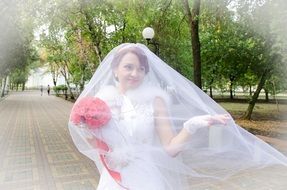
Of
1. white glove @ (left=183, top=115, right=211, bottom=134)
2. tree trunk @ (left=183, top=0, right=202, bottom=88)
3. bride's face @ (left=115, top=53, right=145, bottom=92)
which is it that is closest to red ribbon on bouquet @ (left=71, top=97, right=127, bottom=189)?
bride's face @ (left=115, top=53, right=145, bottom=92)

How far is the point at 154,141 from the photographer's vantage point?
2.38 m

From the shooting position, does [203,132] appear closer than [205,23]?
Yes

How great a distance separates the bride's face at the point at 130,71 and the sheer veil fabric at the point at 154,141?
0.07 meters

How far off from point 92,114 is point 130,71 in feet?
1.31

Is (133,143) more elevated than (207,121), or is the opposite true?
(207,121)

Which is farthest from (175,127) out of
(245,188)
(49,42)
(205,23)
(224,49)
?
(49,42)

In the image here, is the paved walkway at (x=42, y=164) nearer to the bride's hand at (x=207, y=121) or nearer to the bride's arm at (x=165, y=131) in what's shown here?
the bride's arm at (x=165, y=131)

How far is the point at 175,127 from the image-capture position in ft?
8.16

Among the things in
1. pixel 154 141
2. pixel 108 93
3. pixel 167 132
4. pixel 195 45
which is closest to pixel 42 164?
pixel 195 45

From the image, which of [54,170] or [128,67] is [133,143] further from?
[54,170]

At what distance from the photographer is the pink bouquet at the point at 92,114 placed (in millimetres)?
2223

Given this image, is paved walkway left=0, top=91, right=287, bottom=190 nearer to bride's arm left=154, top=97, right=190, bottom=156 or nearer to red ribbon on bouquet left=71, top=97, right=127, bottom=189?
bride's arm left=154, top=97, right=190, bottom=156

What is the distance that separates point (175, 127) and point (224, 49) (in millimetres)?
25592

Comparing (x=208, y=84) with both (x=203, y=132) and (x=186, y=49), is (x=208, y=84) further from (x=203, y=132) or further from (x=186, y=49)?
(x=203, y=132)
